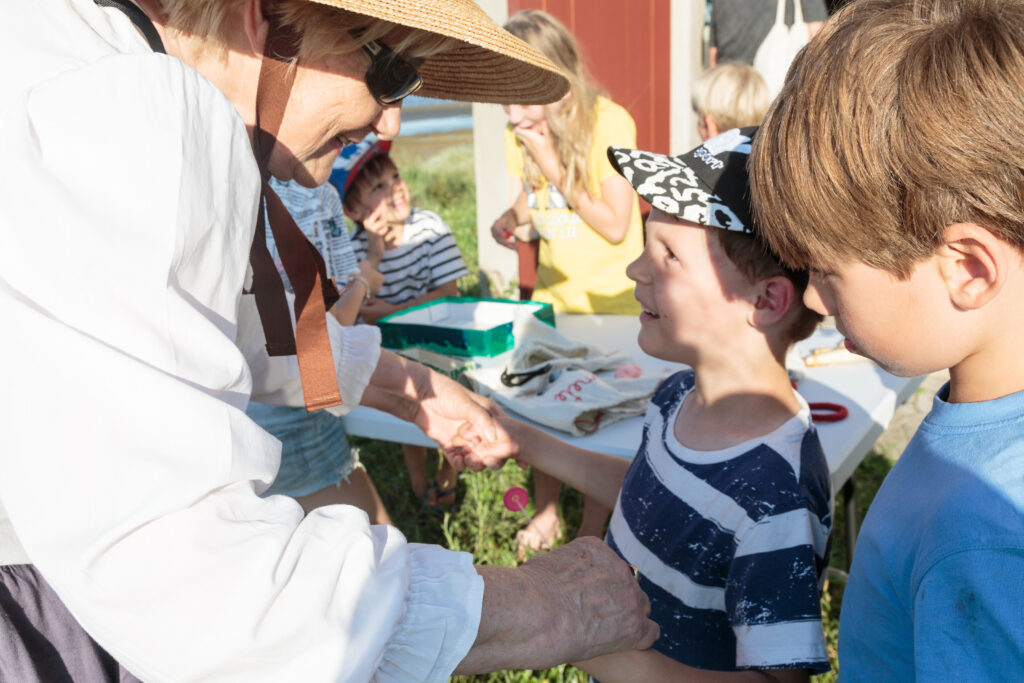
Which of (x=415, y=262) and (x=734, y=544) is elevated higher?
(x=734, y=544)

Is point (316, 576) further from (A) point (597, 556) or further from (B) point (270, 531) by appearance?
(A) point (597, 556)

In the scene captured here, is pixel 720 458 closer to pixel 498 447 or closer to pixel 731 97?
pixel 498 447

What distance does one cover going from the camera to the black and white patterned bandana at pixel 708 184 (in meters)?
1.70

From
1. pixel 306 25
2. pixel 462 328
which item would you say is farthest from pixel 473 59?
pixel 462 328

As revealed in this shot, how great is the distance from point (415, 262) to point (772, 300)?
3035 mm

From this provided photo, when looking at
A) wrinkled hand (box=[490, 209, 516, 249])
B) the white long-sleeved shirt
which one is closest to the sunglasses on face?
the white long-sleeved shirt

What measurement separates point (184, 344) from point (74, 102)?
30 centimetres

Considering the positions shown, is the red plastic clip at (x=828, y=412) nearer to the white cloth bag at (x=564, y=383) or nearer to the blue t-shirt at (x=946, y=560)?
the white cloth bag at (x=564, y=383)

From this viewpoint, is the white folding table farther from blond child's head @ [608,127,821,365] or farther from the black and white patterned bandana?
A: the black and white patterned bandana

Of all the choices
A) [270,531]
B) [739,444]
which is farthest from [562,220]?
[270,531]

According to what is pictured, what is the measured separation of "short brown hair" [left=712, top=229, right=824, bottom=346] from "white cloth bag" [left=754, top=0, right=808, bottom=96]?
4.05 m

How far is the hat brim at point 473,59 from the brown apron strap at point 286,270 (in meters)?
0.18

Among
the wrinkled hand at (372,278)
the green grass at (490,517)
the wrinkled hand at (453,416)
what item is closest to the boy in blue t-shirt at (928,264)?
the wrinkled hand at (453,416)

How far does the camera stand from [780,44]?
5.46 metres
